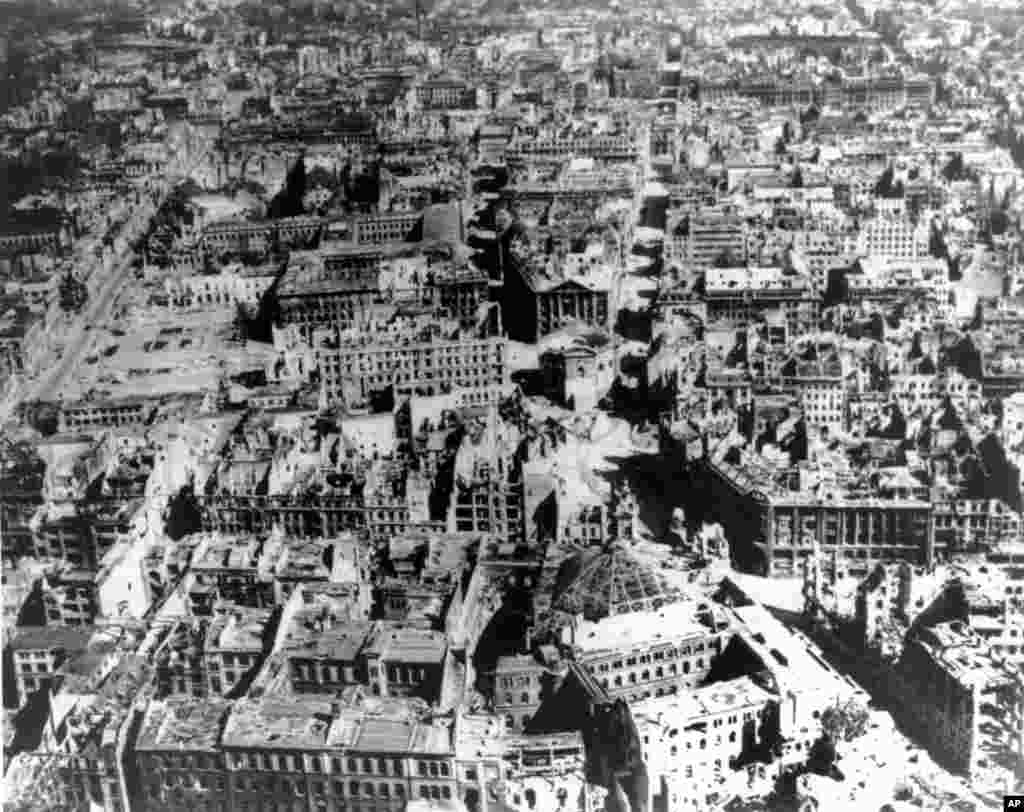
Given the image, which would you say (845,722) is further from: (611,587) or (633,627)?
(611,587)

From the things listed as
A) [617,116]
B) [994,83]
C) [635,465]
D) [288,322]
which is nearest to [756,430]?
[635,465]

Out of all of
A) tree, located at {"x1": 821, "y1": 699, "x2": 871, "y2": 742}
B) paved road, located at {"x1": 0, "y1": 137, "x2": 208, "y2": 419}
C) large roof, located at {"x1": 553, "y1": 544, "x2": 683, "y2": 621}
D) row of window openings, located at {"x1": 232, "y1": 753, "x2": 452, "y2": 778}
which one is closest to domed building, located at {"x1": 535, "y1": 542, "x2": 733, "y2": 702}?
large roof, located at {"x1": 553, "y1": 544, "x2": 683, "y2": 621}

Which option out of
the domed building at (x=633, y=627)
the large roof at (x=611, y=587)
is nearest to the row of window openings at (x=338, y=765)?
the domed building at (x=633, y=627)

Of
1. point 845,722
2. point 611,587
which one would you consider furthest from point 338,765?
point 845,722

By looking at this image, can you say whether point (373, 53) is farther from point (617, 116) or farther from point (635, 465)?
point (635, 465)

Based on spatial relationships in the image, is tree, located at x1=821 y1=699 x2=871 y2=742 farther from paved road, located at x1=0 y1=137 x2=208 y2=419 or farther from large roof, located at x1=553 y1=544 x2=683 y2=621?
paved road, located at x1=0 y1=137 x2=208 y2=419

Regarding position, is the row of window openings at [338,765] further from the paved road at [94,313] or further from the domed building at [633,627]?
the paved road at [94,313]
